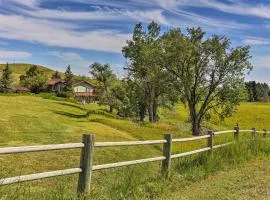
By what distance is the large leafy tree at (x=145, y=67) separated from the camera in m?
59.1

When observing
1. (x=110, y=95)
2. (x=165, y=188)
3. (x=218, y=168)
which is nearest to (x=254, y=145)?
(x=218, y=168)

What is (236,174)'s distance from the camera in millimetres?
13812

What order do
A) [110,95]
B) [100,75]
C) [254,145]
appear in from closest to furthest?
[254,145] < [110,95] < [100,75]

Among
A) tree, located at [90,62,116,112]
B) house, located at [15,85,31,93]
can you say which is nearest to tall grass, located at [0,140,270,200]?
tree, located at [90,62,116,112]

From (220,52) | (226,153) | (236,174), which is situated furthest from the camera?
(220,52)

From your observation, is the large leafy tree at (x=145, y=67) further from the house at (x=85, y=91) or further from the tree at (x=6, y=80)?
the house at (x=85, y=91)

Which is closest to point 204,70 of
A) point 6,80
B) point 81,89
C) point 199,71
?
point 199,71

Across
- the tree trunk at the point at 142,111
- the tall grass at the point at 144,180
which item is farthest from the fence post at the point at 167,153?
the tree trunk at the point at 142,111

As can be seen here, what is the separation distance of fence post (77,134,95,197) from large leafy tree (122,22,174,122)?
157ft

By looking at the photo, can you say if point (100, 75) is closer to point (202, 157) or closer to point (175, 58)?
point (175, 58)

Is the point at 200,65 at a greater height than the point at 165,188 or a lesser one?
greater

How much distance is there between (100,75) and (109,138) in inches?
2696

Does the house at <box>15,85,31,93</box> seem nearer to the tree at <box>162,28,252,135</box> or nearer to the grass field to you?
the tree at <box>162,28,252,135</box>

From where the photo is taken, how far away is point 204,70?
50531mm
